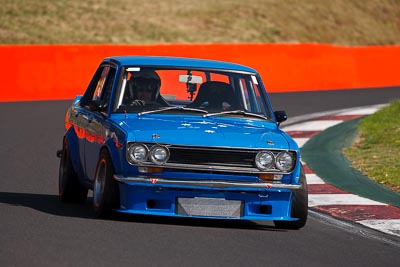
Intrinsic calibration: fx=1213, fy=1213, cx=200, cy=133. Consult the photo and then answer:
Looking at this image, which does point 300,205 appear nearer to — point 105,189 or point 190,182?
point 190,182

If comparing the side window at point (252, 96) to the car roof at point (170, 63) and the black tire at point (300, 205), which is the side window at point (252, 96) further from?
the black tire at point (300, 205)

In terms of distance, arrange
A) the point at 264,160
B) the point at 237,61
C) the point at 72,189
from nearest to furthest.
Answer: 1. the point at 264,160
2. the point at 72,189
3. the point at 237,61

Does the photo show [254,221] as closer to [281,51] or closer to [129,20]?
[281,51]

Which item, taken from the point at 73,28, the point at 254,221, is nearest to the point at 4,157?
the point at 254,221

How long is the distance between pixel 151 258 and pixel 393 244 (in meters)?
2.35

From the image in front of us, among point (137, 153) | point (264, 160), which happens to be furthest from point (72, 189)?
point (264, 160)

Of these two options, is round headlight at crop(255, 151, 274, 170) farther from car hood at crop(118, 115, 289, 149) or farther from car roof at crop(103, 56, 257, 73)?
car roof at crop(103, 56, 257, 73)

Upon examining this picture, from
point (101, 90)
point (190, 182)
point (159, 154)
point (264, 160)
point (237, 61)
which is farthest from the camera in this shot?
point (237, 61)

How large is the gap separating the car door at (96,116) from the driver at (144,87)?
23 cm

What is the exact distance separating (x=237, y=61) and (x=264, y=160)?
810 inches

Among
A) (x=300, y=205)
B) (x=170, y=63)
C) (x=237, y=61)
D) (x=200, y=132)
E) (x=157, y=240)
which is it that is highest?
(x=237, y=61)

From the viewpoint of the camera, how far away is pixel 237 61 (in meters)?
30.4

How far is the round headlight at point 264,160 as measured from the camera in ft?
32.5

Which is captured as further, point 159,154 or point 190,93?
point 190,93
